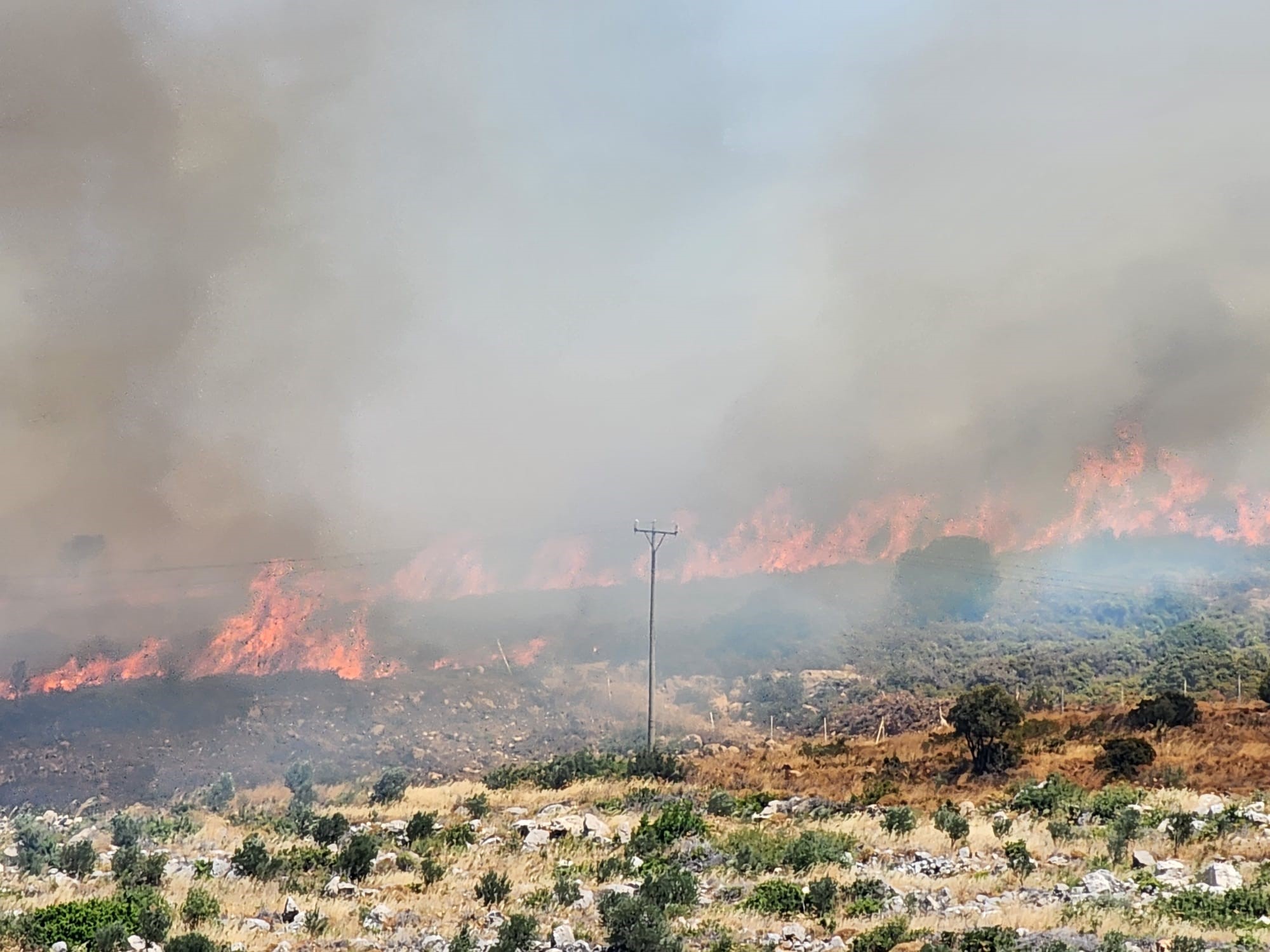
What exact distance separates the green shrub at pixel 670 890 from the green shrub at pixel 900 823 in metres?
8.23

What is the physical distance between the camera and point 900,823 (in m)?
28.6

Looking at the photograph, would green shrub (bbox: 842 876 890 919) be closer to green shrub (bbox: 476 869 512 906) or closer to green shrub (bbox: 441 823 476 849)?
green shrub (bbox: 476 869 512 906)

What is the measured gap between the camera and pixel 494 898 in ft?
71.2

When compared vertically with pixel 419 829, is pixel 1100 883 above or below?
above

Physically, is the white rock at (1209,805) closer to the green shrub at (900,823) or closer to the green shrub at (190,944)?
the green shrub at (900,823)

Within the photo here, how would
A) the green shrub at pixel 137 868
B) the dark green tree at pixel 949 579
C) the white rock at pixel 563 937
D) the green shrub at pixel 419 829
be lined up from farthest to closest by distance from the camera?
the dark green tree at pixel 949 579 < the green shrub at pixel 419 829 < the green shrub at pixel 137 868 < the white rock at pixel 563 937

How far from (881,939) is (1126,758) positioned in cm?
2096

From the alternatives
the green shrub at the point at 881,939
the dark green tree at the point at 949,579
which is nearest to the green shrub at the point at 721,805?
the green shrub at the point at 881,939

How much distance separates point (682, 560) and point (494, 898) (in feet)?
243

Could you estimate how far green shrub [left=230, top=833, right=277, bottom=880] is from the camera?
78.5 feet

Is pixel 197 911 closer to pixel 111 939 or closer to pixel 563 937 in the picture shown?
pixel 111 939

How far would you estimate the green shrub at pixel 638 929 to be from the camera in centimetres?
1739

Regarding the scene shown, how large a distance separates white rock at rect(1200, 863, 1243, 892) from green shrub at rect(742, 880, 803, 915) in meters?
7.95

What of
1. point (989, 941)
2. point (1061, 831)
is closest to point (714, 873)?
point (989, 941)
